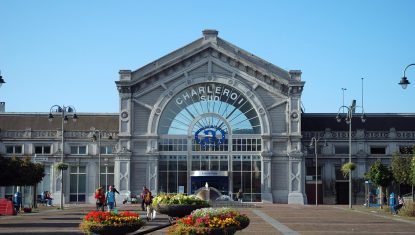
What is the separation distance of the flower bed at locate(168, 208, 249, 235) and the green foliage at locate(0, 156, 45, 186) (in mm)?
32958

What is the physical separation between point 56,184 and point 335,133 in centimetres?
3532

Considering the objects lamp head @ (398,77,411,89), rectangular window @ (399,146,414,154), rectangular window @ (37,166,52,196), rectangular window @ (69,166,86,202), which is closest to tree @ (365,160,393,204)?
rectangular window @ (399,146,414,154)

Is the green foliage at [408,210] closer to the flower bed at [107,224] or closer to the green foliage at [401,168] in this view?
the green foliage at [401,168]

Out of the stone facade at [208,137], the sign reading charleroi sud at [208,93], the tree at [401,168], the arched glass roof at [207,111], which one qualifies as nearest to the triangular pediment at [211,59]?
the stone facade at [208,137]

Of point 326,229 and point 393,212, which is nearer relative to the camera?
point 326,229

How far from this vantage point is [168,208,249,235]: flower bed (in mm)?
26375

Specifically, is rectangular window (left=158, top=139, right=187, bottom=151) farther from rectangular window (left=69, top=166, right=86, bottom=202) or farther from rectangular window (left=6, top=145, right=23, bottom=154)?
rectangular window (left=6, top=145, right=23, bottom=154)

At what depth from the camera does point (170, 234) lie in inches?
1049

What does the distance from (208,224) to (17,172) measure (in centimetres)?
3863

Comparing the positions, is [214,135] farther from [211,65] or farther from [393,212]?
[393,212]

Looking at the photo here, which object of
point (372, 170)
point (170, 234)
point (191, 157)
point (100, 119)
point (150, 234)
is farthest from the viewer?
point (100, 119)

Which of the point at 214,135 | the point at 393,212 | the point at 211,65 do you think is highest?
the point at 211,65

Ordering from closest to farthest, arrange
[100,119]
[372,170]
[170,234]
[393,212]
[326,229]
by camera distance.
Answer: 1. [170,234]
2. [326,229]
3. [393,212]
4. [372,170]
5. [100,119]

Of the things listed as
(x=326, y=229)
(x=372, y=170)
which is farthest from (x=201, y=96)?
(x=326, y=229)
